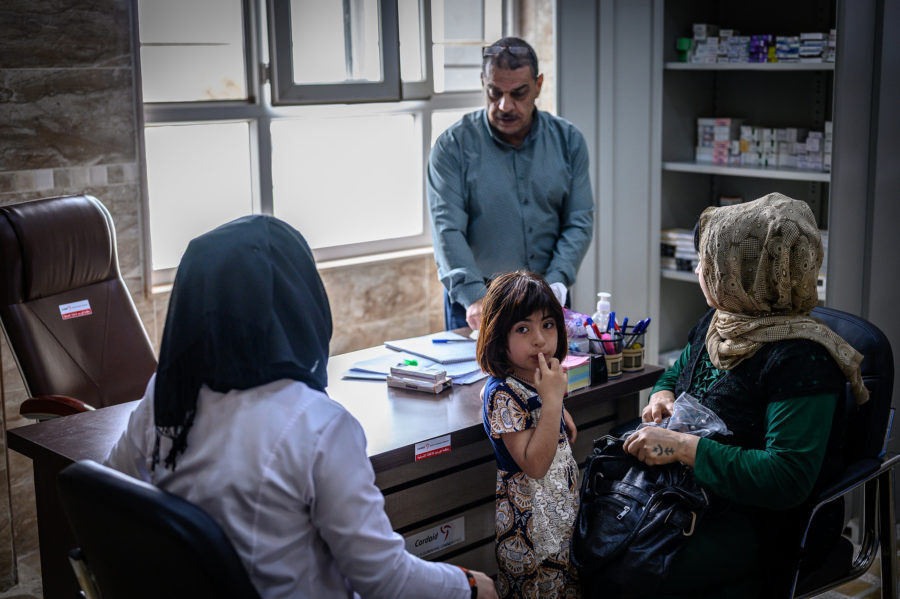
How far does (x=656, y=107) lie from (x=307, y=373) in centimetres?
287

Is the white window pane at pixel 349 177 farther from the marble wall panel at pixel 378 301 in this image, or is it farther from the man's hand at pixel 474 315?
the man's hand at pixel 474 315

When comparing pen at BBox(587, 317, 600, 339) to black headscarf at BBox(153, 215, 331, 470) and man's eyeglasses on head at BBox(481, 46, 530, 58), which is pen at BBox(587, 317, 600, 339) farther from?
black headscarf at BBox(153, 215, 331, 470)

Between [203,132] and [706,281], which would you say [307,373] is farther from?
[203,132]

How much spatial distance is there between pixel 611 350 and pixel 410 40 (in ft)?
8.06

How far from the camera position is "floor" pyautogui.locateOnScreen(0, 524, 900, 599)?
3.02 m

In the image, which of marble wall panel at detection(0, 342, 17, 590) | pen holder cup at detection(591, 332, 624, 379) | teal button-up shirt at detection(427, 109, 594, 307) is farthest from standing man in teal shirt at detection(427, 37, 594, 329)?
marble wall panel at detection(0, 342, 17, 590)

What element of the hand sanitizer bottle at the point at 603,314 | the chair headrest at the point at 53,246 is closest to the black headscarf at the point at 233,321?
the hand sanitizer bottle at the point at 603,314

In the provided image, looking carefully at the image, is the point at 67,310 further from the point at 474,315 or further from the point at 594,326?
the point at 594,326

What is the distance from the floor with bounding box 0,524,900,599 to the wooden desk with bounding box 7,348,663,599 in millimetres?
1052

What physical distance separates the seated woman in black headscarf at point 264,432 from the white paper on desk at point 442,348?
3.92 feet

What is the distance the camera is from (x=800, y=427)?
1875mm

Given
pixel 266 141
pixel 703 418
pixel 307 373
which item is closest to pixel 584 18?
pixel 266 141

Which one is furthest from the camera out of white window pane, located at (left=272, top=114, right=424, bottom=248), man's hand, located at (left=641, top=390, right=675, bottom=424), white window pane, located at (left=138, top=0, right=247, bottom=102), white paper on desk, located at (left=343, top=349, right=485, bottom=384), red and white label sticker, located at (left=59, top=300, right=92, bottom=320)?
white window pane, located at (left=272, top=114, right=424, bottom=248)

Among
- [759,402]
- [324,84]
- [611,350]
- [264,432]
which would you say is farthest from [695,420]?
[324,84]
